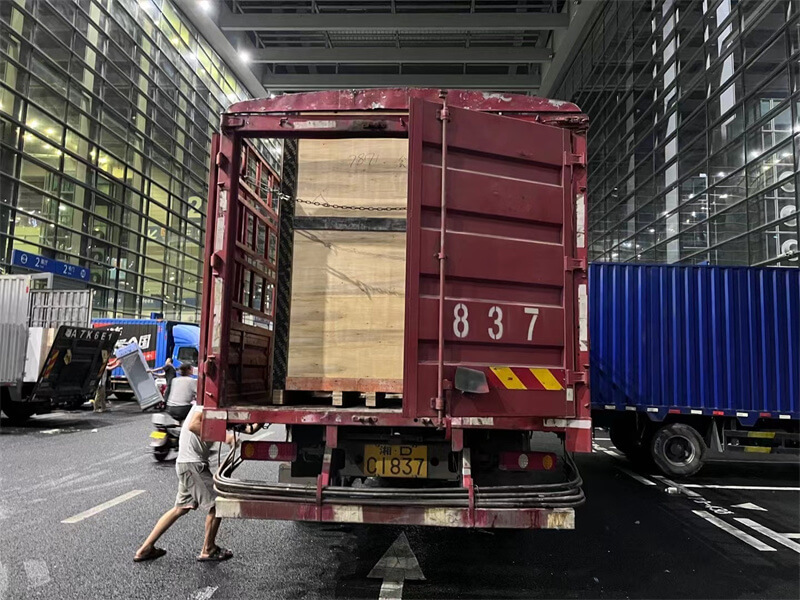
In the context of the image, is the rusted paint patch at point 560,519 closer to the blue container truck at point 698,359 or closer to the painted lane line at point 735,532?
the painted lane line at point 735,532

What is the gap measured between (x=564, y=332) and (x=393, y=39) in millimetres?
23764

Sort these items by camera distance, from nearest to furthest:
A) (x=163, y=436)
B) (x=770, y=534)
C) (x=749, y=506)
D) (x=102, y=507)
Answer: (x=770, y=534) → (x=102, y=507) → (x=749, y=506) → (x=163, y=436)

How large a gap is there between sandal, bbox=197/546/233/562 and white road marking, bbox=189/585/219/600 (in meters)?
0.49

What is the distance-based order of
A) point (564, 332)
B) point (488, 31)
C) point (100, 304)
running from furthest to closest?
point (488, 31) → point (100, 304) → point (564, 332)

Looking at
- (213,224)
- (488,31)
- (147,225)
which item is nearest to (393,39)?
(488,31)

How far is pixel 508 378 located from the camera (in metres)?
3.63

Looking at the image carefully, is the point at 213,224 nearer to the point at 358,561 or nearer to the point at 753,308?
the point at 358,561

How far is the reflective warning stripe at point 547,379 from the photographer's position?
367 cm

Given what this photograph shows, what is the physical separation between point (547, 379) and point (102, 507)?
189 inches

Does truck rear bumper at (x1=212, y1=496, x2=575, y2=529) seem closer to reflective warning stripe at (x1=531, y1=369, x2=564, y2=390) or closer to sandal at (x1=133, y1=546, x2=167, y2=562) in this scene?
reflective warning stripe at (x1=531, y1=369, x2=564, y2=390)

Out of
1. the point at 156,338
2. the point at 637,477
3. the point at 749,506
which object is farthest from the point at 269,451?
the point at 156,338

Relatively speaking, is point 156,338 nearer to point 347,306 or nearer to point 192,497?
point 192,497

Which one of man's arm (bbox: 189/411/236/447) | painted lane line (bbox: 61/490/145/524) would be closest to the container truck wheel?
painted lane line (bbox: 61/490/145/524)

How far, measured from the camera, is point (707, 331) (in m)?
8.02
